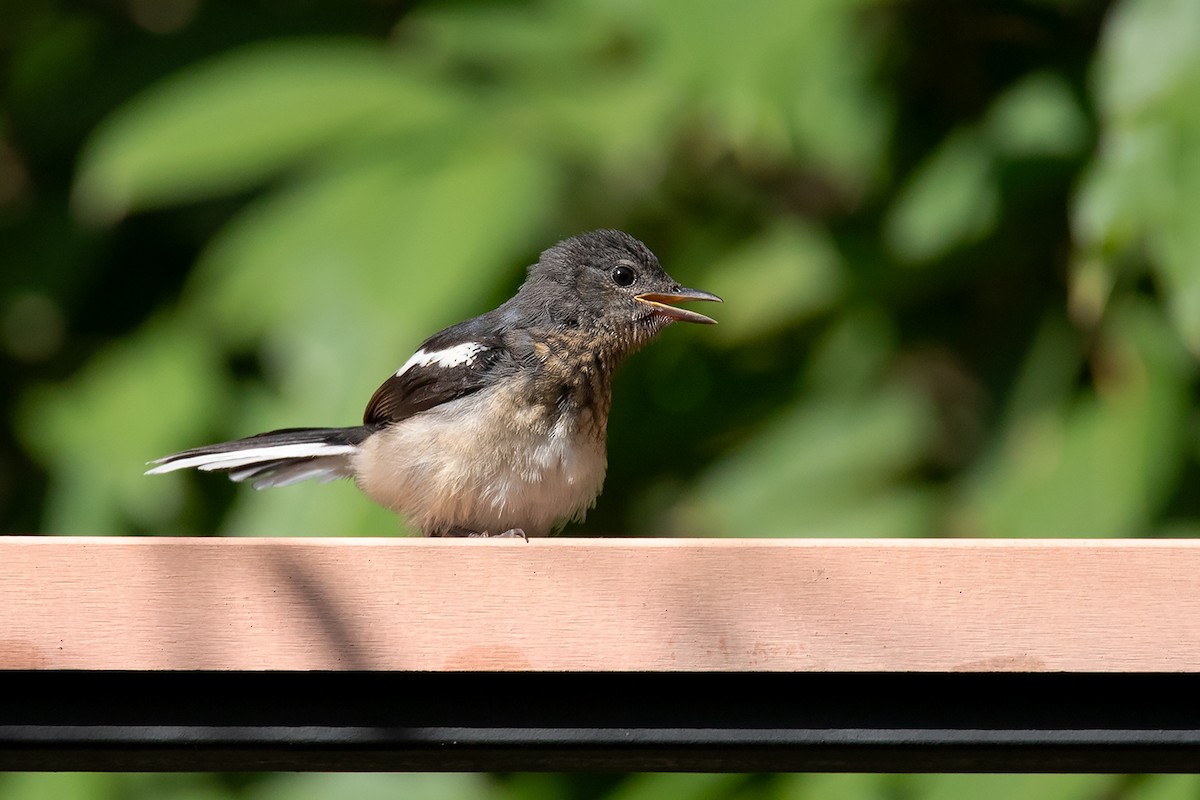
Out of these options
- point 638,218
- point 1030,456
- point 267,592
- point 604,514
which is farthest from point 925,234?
point 267,592

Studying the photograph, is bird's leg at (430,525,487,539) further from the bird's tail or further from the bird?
the bird's tail

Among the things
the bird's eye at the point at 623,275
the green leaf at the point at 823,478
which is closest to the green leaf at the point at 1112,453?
the green leaf at the point at 823,478

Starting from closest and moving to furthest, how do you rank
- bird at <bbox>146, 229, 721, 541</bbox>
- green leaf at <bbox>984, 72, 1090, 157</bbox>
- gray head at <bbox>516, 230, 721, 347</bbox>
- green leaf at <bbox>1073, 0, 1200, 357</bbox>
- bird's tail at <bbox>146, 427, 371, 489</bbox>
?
green leaf at <bbox>1073, 0, 1200, 357</bbox> < bird at <bbox>146, 229, 721, 541</bbox> < bird's tail at <bbox>146, 427, 371, 489</bbox> < gray head at <bbox>516, 230, 721, 347</bbox> < green leaf at <bbox>984, 72, 1090, 157</bbox>

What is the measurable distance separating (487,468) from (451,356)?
0.37 m

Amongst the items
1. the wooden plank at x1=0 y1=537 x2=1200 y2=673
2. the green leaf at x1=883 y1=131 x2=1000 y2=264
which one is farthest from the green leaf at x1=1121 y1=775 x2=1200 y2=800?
the green leaf at x1=883 y1=131 x2=1000 y2=264

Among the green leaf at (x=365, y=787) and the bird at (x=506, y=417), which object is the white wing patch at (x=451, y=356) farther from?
the green leaf at (x=365, y=787)

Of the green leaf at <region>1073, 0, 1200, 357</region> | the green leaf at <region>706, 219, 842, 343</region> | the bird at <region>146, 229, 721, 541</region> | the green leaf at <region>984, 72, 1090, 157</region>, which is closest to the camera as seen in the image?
the green leaf at <region>1073, 0, 1200, 357</region>

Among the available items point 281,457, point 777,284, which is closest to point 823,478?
point 777,284

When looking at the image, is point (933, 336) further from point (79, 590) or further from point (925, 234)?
point (79, 590)

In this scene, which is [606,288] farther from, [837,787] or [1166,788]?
[1166,788]

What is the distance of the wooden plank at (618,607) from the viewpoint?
1816 millimetres

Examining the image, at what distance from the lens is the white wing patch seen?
10.5ft

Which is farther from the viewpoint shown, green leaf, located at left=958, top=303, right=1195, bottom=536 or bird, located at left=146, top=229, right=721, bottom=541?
green leaf, located at left=958, top=303, right=1195, bottom=536

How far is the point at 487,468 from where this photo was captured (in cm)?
299
